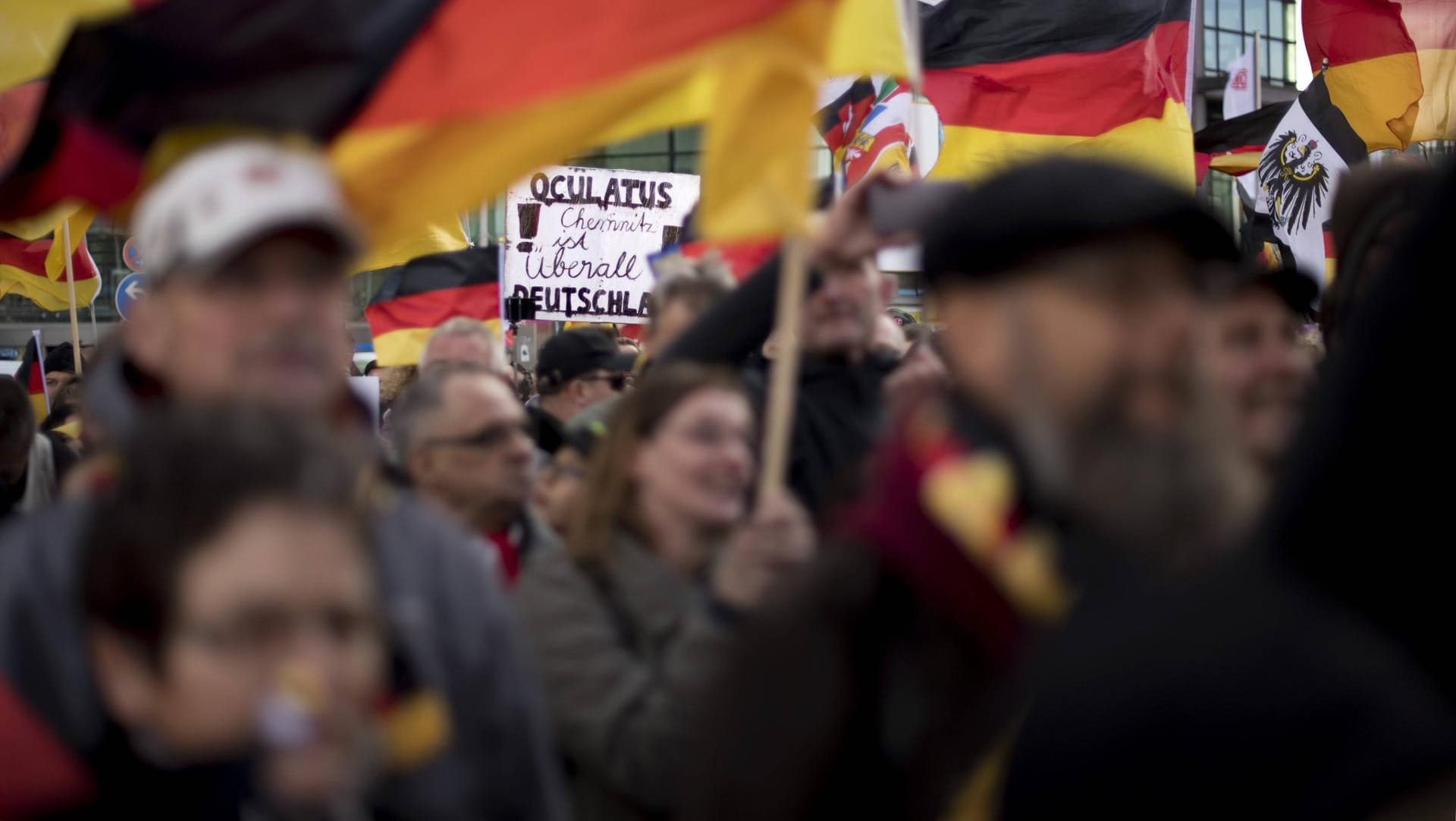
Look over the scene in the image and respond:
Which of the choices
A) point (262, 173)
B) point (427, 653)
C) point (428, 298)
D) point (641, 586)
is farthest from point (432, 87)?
point (428, 298)

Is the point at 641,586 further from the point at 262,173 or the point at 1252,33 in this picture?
the point at 1252,33

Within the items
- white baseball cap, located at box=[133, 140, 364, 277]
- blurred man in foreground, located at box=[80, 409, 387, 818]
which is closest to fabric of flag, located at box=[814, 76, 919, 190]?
white baseball cap, located at box=[133, 140, 364, 277]

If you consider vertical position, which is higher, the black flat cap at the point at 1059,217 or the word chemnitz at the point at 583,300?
the black flat cap at the point at 1059,217

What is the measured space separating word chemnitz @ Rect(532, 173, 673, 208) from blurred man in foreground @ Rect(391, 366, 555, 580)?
29.9 ft

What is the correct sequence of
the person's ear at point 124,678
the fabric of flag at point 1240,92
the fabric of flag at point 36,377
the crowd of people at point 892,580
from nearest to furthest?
1. the crowd of people at point 892,580
2. the person's ear at point 124,678
3. the fabric of flag at point 36,377
4. the fabric of flag at point 1240,92

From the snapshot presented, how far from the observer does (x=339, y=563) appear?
1715 millimetres

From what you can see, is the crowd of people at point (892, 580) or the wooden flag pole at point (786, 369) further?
the wooden flag pole at point (786, 369)

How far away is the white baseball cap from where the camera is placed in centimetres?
204

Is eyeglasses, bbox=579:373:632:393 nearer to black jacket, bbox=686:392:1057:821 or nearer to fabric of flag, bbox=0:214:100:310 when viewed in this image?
black jacket, bbox=686:392:1057:821

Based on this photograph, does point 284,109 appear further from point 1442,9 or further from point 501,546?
point 1442,9

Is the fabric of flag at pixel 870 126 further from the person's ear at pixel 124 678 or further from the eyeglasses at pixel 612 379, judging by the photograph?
the person's ear at pixel 124 678

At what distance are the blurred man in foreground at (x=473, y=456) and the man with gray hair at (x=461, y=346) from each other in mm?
2086

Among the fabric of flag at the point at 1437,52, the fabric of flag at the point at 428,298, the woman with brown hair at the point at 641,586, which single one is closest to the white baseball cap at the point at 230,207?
the woman with brown hair at the point at 641,586

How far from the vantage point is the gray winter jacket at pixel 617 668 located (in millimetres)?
2822
